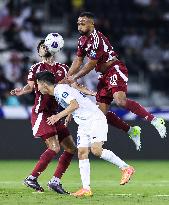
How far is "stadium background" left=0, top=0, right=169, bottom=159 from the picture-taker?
20.0 meters

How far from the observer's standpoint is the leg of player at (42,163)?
1320cm

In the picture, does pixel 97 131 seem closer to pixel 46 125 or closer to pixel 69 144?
pixel 46 125

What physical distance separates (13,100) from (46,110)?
25.5ft

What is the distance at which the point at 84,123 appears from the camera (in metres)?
12.8

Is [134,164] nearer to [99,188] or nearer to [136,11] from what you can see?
[99,188]

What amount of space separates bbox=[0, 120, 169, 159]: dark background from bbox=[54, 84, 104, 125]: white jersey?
7054 millimetres

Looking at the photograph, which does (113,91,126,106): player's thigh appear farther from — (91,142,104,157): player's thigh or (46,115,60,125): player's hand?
(46,115,60,125): player's hand

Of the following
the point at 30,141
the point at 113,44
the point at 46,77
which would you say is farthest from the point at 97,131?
the point at 113,44

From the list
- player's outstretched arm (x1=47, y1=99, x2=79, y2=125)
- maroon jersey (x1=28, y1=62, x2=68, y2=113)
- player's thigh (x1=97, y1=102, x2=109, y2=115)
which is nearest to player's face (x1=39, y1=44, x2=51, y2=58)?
maroon jersey (x1=28, y1=62, x2=68, y2=113)

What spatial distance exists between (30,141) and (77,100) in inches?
292

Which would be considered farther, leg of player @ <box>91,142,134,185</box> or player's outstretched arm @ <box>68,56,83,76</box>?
player's outstretched arm @ <box>68,56,83,76</box>

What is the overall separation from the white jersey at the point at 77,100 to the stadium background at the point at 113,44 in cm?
707

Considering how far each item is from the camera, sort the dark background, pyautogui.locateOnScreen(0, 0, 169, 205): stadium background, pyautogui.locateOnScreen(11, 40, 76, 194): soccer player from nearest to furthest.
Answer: pyautogui.locateOnScreen(11, 40, 76, 194): soccer player → pyautogui.locateOnScreen(0, 0, 169, 205): stadium background → the dark background

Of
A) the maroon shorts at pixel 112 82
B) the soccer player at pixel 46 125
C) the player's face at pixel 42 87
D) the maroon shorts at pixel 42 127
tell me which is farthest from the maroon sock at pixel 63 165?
the player's face at pixel 42 87
